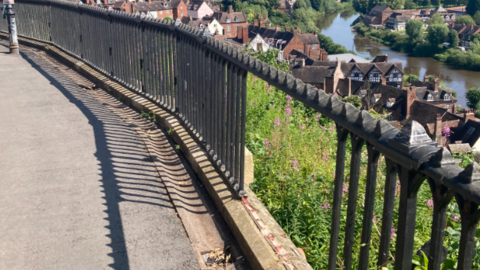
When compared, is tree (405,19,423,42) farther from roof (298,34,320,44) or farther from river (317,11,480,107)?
roof (298,34,320,44)

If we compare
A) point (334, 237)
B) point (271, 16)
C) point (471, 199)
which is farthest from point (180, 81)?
point (271, 16)

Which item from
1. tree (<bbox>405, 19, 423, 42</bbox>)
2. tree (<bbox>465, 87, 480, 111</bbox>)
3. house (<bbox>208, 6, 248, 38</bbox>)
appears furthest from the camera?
tree (<bbox>405, 19, 423, 42</bbox>)

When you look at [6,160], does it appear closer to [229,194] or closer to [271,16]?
[229,194]

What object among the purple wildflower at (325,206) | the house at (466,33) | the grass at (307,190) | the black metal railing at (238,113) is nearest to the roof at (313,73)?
the house at (466,33)

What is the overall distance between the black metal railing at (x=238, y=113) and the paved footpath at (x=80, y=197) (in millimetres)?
697

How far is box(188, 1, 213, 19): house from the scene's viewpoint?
333ft

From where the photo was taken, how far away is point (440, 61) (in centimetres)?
8275

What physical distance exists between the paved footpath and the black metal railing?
0.70m

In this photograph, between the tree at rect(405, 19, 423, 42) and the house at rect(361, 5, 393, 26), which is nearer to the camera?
the tree at rect(405, 19, 423, 42)

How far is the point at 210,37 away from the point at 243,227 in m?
1.88

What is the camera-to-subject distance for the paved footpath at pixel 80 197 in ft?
12.3

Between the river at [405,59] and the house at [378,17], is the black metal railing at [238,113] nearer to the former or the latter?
the river at [405,59]

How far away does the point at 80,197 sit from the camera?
4617 mm

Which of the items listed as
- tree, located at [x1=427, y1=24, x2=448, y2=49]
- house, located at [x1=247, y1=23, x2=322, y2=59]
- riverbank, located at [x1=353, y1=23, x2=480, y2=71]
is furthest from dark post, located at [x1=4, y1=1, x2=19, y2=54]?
tree, located at [x1=427, y1=24, x2=448, y2=49]
